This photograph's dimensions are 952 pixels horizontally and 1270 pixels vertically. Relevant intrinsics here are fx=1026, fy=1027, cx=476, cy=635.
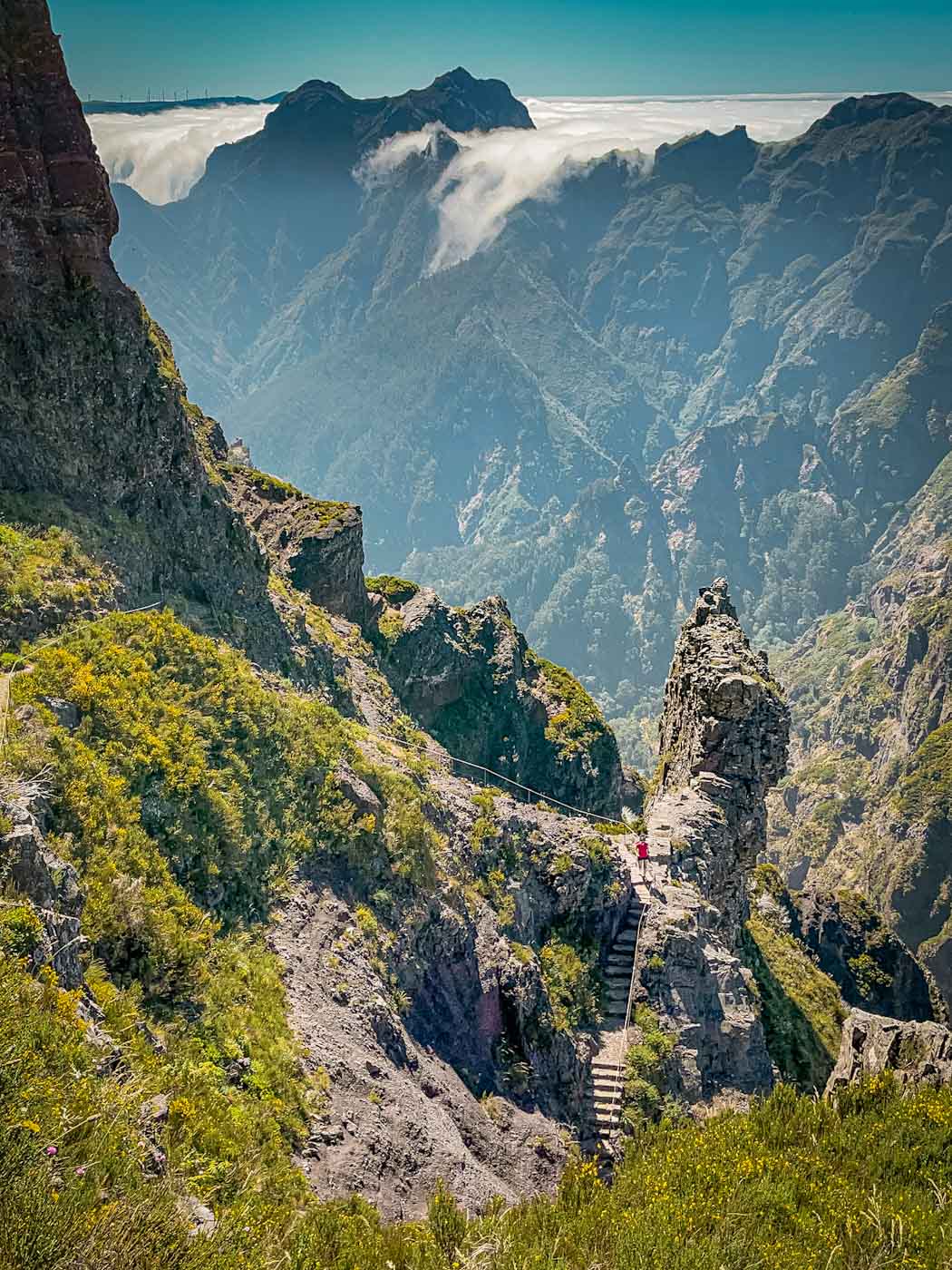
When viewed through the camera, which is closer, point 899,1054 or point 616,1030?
point 899,1054

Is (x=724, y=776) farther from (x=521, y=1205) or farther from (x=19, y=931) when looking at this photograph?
(x=19, y=931)

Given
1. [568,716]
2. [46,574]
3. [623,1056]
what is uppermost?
[46,574]

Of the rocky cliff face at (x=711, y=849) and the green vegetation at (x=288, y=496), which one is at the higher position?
the green vegetation at (x=288, y=496)

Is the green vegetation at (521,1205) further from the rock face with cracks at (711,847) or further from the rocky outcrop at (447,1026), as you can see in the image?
the rock face with cracks at (711,847)

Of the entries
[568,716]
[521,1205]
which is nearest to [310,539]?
[568,716]

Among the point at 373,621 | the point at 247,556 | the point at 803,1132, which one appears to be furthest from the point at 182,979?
the point at 373,621

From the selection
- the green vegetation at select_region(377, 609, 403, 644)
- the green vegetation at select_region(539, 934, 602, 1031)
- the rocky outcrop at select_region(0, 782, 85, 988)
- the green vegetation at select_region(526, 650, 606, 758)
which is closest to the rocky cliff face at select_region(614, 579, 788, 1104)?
the green vegetation at select_region(539, 934, 602, 1031)

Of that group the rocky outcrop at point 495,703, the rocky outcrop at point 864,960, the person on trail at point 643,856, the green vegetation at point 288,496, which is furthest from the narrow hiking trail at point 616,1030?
Result: the rocky outcrop at point 864,960
